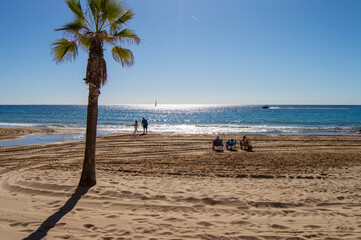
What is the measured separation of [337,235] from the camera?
3.97 metres

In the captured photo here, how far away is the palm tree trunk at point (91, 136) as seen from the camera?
20.0 feet

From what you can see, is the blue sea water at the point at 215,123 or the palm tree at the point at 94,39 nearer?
the palm tree at the point at 94,39

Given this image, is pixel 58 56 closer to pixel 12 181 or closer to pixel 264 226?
pixel 12 181

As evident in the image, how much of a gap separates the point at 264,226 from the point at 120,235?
252 cm

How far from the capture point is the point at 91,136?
6277mm

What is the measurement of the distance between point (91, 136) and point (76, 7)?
10.4ft

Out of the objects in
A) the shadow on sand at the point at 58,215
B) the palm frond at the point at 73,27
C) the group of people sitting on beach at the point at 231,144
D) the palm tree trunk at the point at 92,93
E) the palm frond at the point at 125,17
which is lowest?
the shadow on sand at the point at 58,215

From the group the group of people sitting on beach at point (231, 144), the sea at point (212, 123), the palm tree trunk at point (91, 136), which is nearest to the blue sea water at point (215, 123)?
the sea at point (212, 123)

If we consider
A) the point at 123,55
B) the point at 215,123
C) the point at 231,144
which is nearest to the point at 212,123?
the point at 215,123

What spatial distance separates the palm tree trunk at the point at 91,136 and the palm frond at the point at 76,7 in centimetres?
169

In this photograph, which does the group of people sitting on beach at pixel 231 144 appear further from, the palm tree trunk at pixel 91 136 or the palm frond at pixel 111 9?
the palm frond at pixel 111 9

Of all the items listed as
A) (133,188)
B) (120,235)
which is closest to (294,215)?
(120,235)

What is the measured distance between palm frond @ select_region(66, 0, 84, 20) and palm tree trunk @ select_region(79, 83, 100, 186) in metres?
1.69

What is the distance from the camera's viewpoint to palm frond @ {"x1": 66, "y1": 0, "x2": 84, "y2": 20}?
573cm
